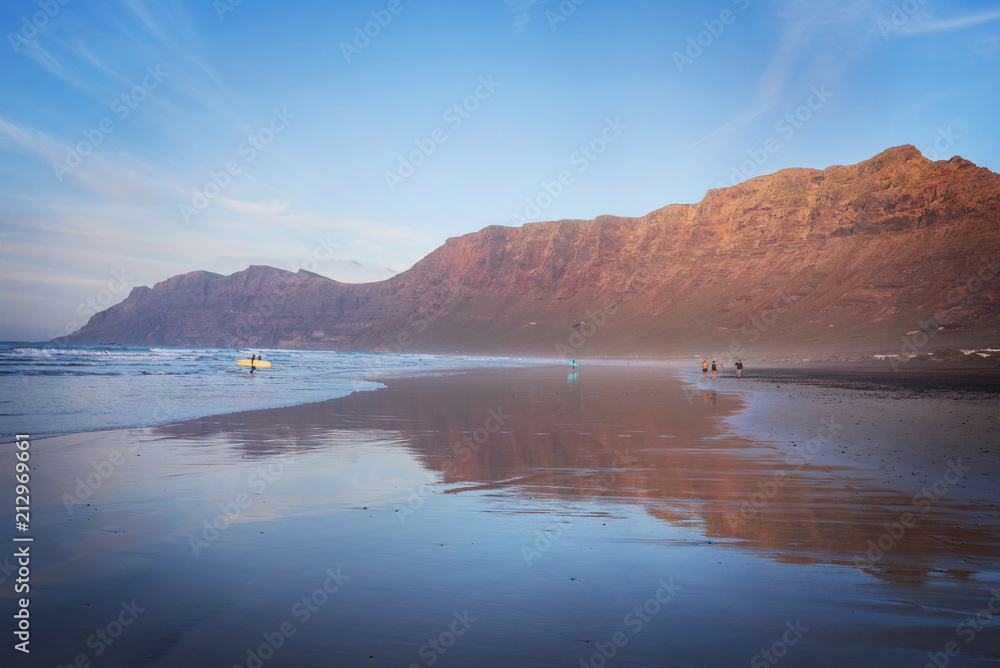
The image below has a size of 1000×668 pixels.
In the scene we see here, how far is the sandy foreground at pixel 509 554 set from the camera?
15.0 feet

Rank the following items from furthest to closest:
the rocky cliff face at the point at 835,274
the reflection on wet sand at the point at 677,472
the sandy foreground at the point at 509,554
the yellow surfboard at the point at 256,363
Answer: the rocky cliff face at the point at 835,274, the yellow surfboard at the point at 256,363, the reflection on wet sand at the point at 677,472, the sandy foreground at the point at 509,554

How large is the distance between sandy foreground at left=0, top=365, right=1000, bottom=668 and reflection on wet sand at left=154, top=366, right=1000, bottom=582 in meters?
0.07

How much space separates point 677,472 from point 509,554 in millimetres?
5838

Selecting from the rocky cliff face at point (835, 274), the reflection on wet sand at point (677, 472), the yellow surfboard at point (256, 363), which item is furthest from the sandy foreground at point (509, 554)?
the rocky cliff face at point (835, 274)

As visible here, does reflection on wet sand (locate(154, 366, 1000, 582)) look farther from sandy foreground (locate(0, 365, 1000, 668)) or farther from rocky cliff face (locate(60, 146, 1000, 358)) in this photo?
rocky cliff face (locate(60, 146, 1000, 358))

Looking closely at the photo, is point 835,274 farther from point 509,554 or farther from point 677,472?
point 509,554

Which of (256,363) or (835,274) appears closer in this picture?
(256,363)

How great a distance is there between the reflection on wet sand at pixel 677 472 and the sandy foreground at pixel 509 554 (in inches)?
2.7

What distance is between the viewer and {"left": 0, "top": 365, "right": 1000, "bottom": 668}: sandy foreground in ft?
15.0

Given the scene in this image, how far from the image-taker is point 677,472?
1149 cm

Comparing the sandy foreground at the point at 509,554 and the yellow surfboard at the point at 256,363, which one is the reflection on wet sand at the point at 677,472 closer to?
the sandy foreground at the point at 509,554

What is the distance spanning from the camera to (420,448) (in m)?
14.4

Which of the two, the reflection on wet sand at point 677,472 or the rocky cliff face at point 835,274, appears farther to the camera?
the rocky cliff face at point 835,274

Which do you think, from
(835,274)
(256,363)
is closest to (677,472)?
(256,363)
